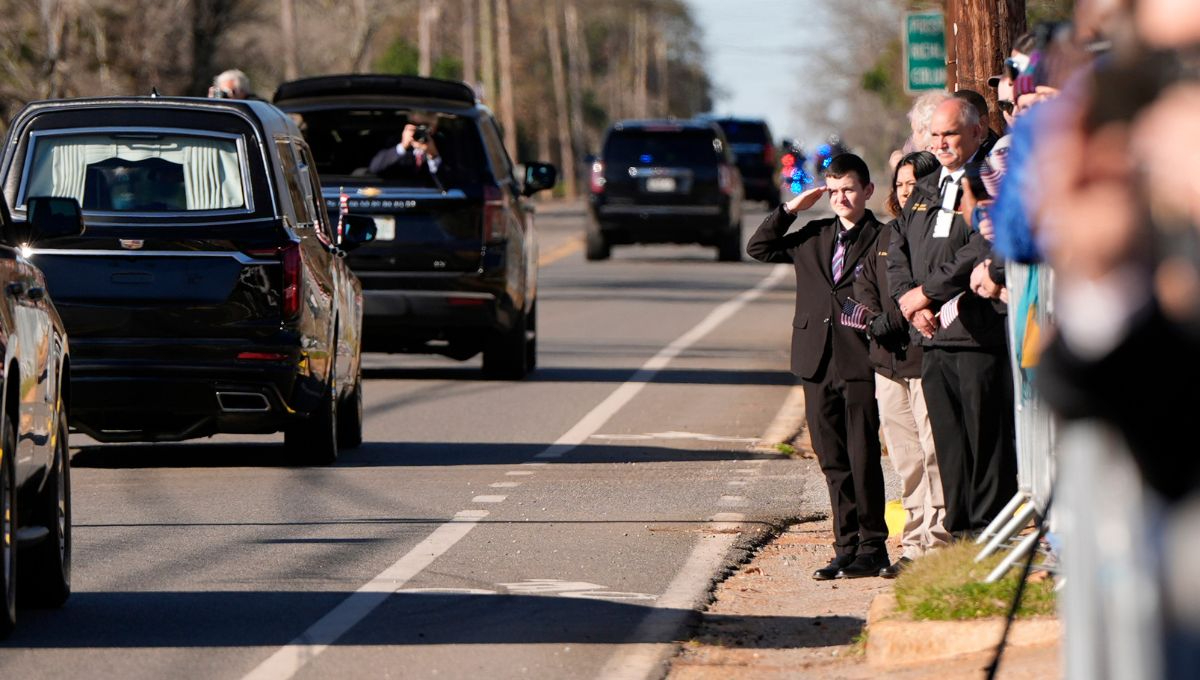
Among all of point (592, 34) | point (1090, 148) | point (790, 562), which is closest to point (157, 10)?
point (790, 562)

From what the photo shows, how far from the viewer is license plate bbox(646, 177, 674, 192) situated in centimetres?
3441

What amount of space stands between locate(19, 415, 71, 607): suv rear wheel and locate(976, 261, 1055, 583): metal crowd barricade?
3.16 metres

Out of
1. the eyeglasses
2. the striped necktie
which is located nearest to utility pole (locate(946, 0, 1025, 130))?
the striped necktie

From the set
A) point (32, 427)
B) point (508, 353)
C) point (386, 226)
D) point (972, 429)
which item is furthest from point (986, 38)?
point (508, 353)

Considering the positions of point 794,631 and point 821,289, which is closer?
point 794,631

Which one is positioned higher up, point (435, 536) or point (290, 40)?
point (290, 40)

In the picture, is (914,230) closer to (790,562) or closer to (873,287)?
(873,287)

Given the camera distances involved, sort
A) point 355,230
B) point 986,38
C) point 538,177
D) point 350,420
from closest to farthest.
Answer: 1. point 986,38
2. point 350,420
3. point 355,230
4. point 538,177

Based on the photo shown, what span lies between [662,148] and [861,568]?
26.1m

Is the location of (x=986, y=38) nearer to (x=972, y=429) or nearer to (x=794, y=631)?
(x=972, y=429)

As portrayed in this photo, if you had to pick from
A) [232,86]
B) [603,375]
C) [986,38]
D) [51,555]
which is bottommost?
[603,375]

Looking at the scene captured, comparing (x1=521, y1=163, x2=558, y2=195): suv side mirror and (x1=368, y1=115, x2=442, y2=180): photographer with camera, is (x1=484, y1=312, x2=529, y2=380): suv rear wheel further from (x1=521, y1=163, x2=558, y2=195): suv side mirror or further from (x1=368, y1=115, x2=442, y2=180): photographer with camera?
(x1=368, y1=115, x2=442, y2=180): photographer with camera

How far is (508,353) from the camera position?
17703 millimetres

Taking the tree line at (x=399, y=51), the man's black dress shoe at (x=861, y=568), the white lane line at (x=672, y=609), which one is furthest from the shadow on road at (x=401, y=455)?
the tree line at (x=399, y=51)
